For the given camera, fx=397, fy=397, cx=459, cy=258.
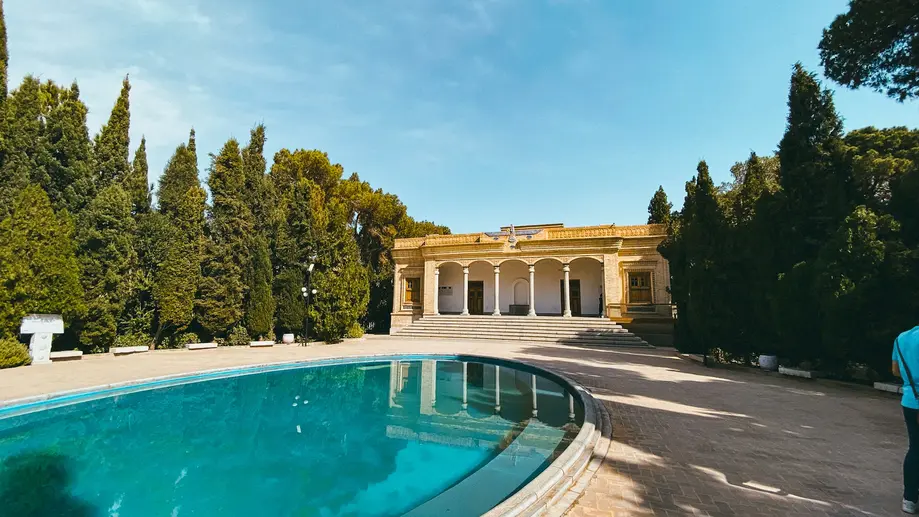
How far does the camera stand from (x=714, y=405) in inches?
267

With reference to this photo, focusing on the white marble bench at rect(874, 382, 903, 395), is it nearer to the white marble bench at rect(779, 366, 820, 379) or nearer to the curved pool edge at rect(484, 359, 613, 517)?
the white marble bench at rect(779, 366, 820, 379)

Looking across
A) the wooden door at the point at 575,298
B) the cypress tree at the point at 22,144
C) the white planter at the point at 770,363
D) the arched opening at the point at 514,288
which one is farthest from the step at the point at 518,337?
the cypress tree at the point at 22,144

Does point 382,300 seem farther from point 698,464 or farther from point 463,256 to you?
point 698,464

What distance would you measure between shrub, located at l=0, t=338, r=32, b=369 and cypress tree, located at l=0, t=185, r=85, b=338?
34cm

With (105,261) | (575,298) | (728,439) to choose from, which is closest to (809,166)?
(728,439)

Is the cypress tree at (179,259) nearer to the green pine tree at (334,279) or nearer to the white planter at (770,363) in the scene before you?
the green pine tree at (334,279)

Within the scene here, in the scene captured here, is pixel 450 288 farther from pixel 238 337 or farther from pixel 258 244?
pixel 238 337

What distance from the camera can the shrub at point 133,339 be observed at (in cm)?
1431

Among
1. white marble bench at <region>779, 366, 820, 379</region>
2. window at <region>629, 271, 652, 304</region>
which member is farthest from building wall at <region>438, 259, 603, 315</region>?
white marble bench at <region>779, 366, 820, 379</region>

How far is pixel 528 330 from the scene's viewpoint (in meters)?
19.9

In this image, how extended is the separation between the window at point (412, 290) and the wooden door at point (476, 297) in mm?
3396

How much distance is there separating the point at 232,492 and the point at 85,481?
76.1 inches

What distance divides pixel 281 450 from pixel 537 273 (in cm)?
2053

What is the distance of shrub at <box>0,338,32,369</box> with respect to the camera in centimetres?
1023
